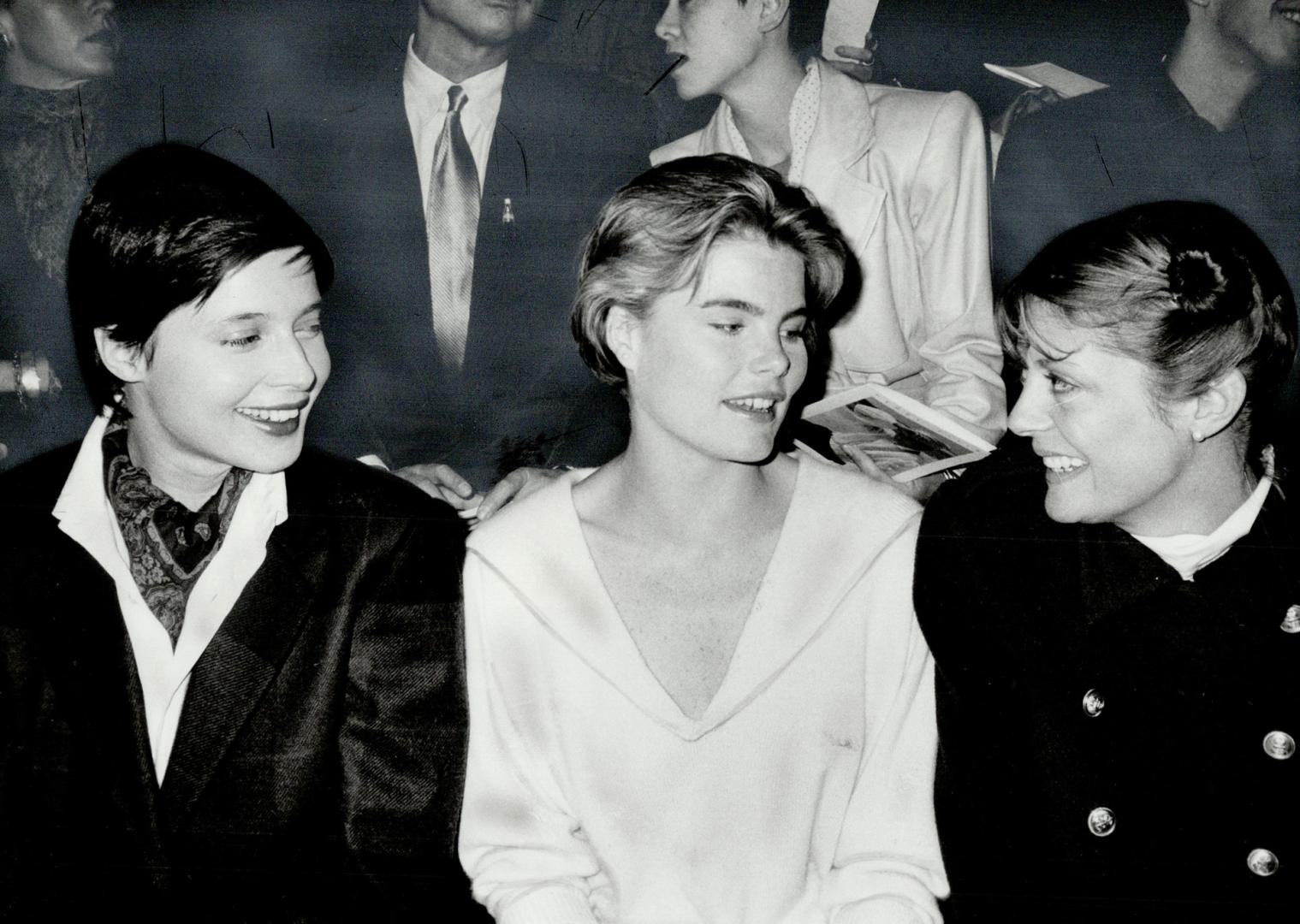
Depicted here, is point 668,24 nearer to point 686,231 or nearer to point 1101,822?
point 686,231

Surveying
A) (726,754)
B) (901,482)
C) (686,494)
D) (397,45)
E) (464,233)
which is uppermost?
(397,45)

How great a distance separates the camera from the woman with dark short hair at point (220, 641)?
7.50ft

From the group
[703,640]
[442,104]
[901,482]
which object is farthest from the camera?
[442,104]

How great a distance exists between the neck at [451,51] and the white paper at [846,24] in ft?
2.00

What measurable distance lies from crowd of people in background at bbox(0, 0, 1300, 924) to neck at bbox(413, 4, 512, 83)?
0.03 feet

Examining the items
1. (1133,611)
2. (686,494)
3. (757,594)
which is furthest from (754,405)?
(1133,611)

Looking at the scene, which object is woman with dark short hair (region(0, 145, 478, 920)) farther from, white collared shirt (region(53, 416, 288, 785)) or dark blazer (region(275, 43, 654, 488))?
dark blazer (region(275, 43, 654, 488))

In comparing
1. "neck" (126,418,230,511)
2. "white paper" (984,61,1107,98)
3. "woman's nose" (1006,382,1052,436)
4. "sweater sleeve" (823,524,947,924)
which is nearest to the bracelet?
"neck" (126,418,230,511)

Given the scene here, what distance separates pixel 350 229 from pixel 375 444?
42cm

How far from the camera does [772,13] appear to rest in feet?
8.55

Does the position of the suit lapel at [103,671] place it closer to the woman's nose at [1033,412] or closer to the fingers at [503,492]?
the fingers at [503,492]

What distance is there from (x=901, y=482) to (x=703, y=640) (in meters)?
0.54

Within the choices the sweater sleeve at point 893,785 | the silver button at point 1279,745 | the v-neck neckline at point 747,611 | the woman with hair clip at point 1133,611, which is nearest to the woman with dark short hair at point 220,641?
the v-neck neckline at point 747,611

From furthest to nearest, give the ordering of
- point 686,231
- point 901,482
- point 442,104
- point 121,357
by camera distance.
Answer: point 442,104 → point 901,482 → point 121,357 → point 686,231
